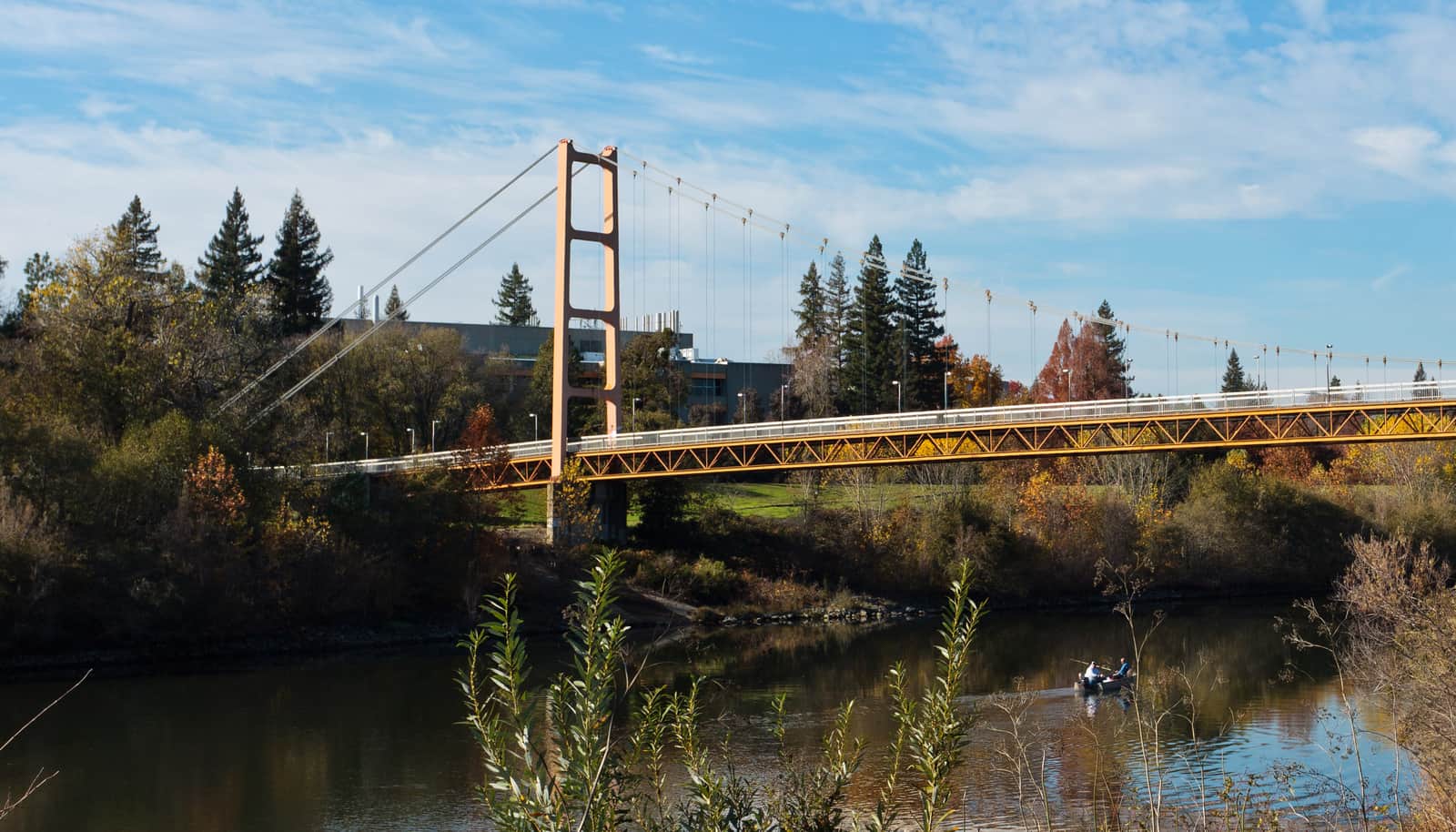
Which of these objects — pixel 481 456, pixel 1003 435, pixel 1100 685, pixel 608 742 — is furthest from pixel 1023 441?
pixel 608 742

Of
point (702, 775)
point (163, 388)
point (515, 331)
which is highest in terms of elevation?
point (515, 331)

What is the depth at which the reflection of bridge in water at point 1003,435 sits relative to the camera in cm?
4890

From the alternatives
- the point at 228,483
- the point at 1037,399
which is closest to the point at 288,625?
the point at 228,483

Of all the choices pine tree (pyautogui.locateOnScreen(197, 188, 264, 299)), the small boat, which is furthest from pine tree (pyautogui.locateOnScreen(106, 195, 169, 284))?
the small boat

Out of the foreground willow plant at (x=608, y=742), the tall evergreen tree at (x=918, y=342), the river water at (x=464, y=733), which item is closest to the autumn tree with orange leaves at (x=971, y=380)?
the tall evergreen tree at (x=918, y=342)

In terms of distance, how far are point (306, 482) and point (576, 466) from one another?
41.8ft

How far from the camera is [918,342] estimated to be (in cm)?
9469

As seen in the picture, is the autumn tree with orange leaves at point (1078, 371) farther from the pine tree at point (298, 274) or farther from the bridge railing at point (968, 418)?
the pine tree at point (298, 274)

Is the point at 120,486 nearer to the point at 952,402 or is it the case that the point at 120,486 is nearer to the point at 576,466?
the point at 576,466

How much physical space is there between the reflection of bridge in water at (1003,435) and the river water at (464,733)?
8.44m

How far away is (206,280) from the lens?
8900 centimetres

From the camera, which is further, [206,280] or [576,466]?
[206,280]

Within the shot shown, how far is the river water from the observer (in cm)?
2372

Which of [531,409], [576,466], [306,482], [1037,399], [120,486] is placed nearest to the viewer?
[120,486]
